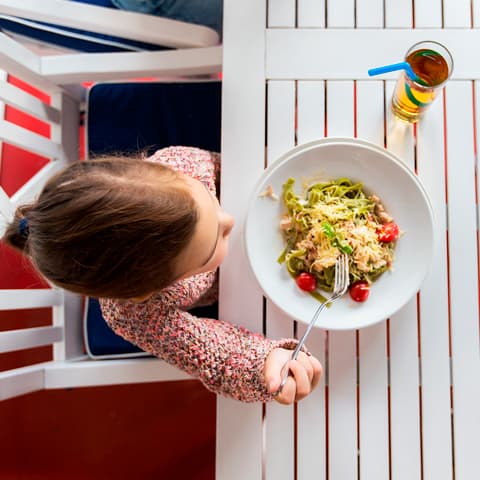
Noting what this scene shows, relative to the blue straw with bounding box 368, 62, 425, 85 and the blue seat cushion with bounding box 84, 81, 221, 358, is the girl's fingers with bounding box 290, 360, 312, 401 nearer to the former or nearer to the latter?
the blue straw with bounding box 368, 62, 425, 85

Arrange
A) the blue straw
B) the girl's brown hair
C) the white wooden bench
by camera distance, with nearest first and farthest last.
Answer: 1. the girl's brown hair
2. the blue straw
3. the white wooden bench

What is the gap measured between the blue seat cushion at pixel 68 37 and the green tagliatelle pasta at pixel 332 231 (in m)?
0.54

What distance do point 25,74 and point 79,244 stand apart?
1.74 feet

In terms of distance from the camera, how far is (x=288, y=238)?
73 cm

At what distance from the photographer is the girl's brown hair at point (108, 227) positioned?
1.77 ft

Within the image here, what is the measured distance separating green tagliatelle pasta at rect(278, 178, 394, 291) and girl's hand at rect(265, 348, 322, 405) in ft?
0.41

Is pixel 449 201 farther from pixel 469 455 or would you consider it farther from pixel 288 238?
pixel 469 455

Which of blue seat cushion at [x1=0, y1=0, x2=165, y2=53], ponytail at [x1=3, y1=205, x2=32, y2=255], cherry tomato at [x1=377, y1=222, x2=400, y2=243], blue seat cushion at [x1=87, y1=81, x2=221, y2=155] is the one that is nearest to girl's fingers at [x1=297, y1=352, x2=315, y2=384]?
cherry tomato at [x1=377, y1=222, x2=400, y2=243]

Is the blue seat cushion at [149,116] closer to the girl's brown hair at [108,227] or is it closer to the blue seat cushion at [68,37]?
the blue seat cushion at [68,37]

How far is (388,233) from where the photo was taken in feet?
2.34

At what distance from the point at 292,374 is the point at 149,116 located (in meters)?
0.67

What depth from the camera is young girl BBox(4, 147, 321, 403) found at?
54 centimetres

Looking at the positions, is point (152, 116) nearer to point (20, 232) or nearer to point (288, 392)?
point (20, 232)


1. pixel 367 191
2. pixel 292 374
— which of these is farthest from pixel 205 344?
pixel 367 191
